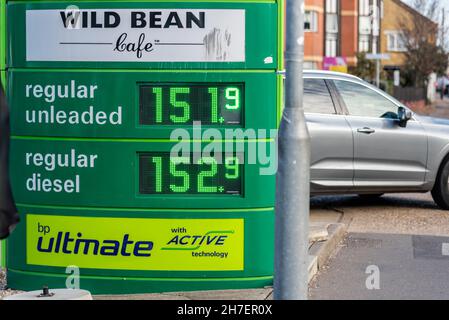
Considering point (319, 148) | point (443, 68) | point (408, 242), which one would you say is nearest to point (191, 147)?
point (408, 242)

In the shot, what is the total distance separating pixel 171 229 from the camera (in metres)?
7.95

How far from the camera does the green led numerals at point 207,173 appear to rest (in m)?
7.90

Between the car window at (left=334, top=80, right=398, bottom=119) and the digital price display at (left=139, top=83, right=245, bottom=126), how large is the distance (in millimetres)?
5282

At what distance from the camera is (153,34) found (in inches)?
311

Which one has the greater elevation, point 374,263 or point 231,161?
point 231,161

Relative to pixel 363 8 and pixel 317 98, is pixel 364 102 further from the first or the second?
pixel 363 8

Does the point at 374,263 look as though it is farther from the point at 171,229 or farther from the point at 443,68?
the point at 443,68

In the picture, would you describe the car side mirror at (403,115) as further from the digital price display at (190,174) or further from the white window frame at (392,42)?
the white window frame at (392,42)

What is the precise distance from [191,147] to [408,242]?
A: 13.4 feet

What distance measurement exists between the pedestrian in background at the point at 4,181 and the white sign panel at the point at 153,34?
318 cm

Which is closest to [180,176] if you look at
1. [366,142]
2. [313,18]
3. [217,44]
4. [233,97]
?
[233,97]

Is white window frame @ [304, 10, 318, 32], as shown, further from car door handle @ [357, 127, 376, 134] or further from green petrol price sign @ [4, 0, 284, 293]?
green petrol price sign @ [4, 0, 284, 293]

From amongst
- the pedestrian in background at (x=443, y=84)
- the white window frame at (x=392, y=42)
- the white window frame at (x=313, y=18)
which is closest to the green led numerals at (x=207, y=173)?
the white window frame at (x=313, y=18)

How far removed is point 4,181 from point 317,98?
27.8 feet
